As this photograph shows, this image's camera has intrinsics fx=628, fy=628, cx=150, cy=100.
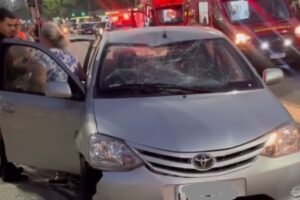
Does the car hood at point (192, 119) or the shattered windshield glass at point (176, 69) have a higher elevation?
the shattered windshield glass at point (176, 69)

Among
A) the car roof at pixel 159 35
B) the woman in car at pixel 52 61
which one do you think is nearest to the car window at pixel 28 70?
the woman in car at pixel 52 61

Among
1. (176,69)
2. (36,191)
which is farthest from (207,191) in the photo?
(36,191)

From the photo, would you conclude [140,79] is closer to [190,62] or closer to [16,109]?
[190,62]

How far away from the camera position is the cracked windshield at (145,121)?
155 inches

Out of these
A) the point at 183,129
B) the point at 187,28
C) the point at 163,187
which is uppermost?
the point at 187,28

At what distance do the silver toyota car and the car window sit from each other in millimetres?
72

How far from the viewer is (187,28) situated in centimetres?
575

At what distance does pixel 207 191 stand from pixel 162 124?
58 cm

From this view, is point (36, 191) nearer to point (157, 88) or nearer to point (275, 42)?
point (157, 88)

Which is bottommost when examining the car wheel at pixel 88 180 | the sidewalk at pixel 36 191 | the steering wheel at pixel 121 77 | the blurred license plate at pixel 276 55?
the blurred license plate at pixel 276 55

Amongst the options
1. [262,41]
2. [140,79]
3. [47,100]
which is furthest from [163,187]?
[262,41]

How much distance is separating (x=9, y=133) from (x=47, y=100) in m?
0.65

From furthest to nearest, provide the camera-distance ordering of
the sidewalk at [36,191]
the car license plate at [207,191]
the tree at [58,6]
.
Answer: the tree at [58,6] → the sidewalk at [36,191] → the car license plate at [207,191]

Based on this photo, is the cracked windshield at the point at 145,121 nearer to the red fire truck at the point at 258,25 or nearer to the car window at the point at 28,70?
the car window at the point at 28,70
